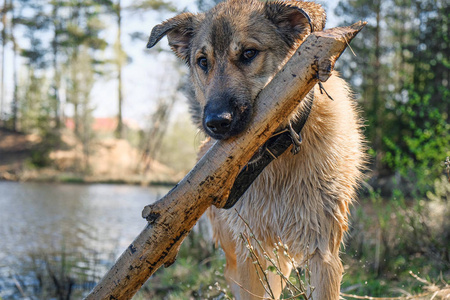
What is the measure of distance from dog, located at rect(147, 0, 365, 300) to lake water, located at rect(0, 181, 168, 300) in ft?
9.95

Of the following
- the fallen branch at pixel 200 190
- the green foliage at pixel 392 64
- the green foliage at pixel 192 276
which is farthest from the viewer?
the green foliage at pixel 392 64

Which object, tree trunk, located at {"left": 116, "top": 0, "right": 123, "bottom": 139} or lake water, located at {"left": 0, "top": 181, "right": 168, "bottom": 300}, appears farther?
tree trunk, located at {"left": 116, "top": 0, "right": 123, "bottom": 139}

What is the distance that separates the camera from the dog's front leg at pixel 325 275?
9.14ft

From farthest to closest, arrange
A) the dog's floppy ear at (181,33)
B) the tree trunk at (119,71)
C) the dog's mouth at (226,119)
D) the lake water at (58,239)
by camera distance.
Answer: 1. the tree trunk at (119,71)
2. the lake water at (58,239)
3. the dog's floppy ear at (181,33)
4. the dog's mouth at (226,119)

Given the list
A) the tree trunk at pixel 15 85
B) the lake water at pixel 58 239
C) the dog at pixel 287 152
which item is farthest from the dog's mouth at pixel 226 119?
the tree trunk at pixel 15 85

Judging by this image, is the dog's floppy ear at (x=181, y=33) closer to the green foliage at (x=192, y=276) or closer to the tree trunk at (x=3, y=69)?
the green foliage at (x=192, y=276)

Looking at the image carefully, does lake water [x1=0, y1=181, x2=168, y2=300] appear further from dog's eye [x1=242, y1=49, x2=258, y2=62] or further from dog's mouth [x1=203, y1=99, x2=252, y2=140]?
dog's eye [x1=242, y1=49, x2=258, y2=62]

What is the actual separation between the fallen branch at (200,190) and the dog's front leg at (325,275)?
3.53ft

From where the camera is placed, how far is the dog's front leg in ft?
9.14

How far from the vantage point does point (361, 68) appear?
16.9 m

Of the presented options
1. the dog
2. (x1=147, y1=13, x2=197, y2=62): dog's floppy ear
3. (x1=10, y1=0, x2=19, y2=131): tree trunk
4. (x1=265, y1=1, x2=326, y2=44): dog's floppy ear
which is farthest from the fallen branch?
(x1=10, y1=0, x2=19, y2=131): tree trunk

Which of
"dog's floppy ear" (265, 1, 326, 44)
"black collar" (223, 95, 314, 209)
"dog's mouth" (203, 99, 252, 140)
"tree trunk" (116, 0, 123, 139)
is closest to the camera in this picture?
"dog's mouth" (203, 99, 252, 140)

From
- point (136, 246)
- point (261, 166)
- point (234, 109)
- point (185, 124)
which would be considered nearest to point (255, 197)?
point (261, 166)

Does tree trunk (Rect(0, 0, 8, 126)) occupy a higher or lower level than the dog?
lower
